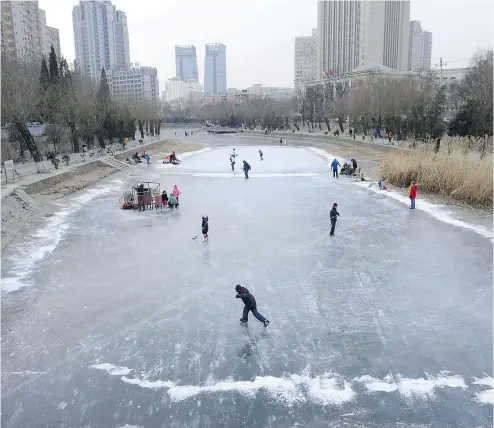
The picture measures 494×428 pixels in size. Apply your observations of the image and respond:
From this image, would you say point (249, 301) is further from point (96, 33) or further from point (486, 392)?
point (96, 33)

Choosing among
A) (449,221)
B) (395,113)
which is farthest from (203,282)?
(395,113)

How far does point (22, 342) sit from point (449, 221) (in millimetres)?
14344

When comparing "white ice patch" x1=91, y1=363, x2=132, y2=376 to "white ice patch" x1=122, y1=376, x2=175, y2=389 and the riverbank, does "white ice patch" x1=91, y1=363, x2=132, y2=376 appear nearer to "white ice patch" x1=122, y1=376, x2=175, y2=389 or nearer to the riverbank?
"white ice patch" x1=122, y1=376, x2=175, y2=389

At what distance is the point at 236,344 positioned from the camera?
794cm

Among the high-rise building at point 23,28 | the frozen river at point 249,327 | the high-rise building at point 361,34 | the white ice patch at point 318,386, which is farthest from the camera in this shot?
the high-rise building at point 361,34

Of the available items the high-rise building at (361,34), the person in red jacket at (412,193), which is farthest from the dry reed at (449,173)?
the high-rise building at (361,34)

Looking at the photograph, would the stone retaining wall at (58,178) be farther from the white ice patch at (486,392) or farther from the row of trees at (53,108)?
the white ice patch at (486,392)

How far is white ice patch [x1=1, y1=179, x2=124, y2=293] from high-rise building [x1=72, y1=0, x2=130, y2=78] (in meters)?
171

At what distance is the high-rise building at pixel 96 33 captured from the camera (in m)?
175

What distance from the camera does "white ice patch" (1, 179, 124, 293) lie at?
35.6ft

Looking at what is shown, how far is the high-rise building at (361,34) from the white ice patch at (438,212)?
109 meters

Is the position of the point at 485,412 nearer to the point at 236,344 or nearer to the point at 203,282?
the point at 236,344

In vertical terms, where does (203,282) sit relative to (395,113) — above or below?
below

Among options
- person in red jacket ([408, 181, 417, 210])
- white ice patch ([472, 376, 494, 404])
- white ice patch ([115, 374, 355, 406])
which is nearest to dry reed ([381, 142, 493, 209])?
person in red jacket ([408, 181, 417, 210])
